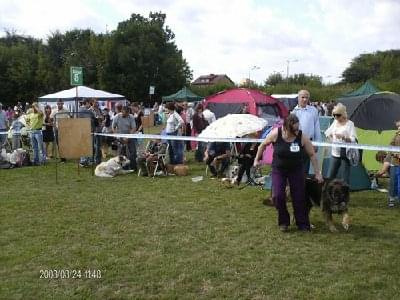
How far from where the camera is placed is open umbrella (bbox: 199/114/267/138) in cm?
988

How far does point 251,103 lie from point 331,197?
34.7 feet

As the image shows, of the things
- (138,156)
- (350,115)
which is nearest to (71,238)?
(138,156)

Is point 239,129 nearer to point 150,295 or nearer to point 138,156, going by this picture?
point 138,156

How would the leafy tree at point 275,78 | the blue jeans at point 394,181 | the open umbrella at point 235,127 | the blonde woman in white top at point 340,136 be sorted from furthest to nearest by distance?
the leafy tree at point 275,78 → the open umbrella at point 235,127 → the blue jeans at point 394,181 → the blonde woman in white top at point 340,136

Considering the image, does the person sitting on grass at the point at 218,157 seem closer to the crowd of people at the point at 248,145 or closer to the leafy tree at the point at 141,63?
the crowd of people at the point at 248,145

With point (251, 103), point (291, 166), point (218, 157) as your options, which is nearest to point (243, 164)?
point (218, 157)

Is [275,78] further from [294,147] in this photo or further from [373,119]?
[294,147]

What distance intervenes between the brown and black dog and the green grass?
0.19 metres

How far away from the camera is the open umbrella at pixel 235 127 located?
988cm

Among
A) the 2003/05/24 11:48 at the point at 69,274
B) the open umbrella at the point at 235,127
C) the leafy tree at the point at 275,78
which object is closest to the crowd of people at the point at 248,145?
the open umbrella at the point at 235,127

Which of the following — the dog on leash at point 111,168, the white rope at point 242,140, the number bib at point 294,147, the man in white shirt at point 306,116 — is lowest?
the dog on leash at point 111,168

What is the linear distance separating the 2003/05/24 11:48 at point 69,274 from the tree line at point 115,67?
45.3m

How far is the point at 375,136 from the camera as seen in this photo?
35.6 feet

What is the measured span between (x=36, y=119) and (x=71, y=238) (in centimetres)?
808
